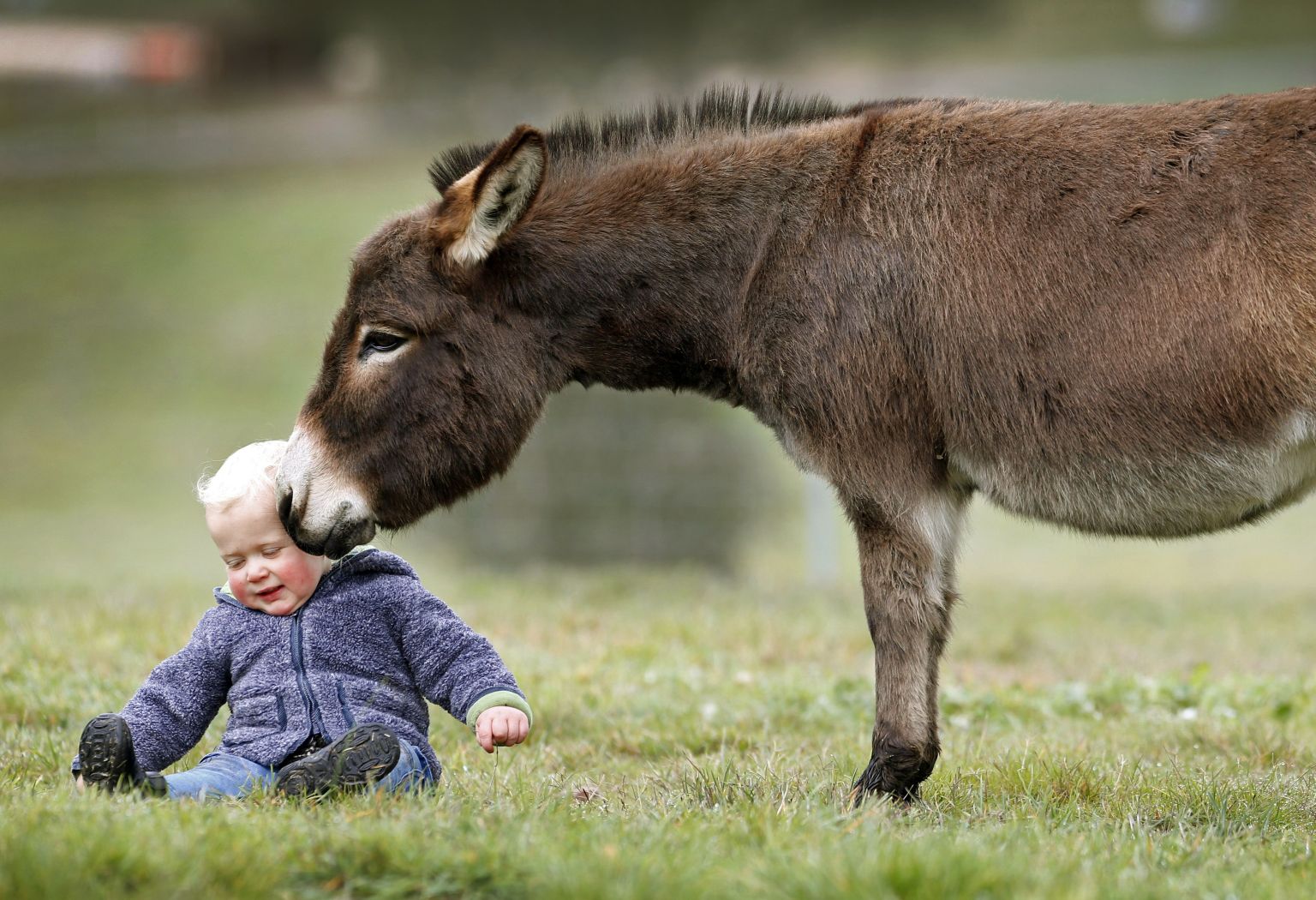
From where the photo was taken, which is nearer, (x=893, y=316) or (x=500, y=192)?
(x=893, y=316)

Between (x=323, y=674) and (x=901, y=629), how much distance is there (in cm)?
165

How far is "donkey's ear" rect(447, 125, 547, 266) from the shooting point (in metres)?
3.83

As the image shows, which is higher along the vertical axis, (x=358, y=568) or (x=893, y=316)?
(x=893, y=316)

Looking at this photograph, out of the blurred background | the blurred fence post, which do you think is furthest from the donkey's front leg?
the blurred fence post

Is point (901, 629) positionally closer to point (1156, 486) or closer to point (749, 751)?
point (1156, 486)

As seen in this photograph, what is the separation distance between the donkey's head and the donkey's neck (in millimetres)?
116

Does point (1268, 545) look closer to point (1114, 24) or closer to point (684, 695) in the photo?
point (684, 695)

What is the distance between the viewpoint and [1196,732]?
505cm

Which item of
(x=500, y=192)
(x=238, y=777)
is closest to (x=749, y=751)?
(x=238, y=777)

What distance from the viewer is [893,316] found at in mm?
3805

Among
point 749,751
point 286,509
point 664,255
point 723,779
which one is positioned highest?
point 664,255

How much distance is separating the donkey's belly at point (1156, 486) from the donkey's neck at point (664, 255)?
2.80 feet

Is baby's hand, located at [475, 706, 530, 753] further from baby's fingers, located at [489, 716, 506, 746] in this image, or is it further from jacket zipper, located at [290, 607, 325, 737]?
jacket zipper, located at [290, 607, 325, 737]

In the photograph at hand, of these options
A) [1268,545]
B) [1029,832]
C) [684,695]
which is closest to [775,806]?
[1029,832]
